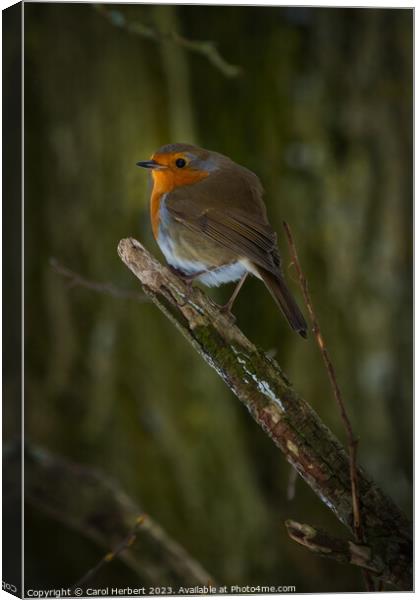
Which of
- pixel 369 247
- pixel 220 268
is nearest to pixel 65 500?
pixel 220 268

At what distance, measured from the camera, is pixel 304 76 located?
295 centimetres

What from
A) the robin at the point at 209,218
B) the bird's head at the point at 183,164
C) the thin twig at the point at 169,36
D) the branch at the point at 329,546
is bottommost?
the branch at the point at 329,546

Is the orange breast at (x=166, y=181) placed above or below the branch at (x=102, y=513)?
above

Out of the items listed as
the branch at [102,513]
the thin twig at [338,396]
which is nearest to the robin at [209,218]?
the thin twig at [338,396]

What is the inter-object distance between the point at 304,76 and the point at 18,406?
134cm

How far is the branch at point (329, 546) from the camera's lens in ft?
6.20

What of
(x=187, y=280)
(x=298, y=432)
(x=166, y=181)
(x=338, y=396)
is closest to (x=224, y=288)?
(x=166, y=181)

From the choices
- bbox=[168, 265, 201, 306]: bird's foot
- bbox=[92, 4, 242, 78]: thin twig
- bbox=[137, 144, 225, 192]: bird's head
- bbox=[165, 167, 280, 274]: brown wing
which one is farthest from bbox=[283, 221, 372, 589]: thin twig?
bbox=[92, 4, 242, 78]: thin twig

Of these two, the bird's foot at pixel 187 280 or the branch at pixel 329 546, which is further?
the bird's foot at pixel 187 280

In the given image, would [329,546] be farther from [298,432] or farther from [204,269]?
[204,269]

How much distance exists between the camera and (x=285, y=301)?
2408 mm

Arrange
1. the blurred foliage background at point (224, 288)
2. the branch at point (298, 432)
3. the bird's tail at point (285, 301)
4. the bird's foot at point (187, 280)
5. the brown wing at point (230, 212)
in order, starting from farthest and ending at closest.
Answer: the blurred foliage background at point (224, 288), the brown wing at point (230, 212), the bird's tail at point (285, 301), the bird's foot at point (187, 280), the branch at point (298, 432)

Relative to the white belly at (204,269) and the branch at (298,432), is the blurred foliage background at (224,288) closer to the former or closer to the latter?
the white belly at (204,269)

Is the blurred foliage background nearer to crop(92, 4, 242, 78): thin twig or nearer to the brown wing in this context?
crop(92, 4, 242, 78): thin twig
